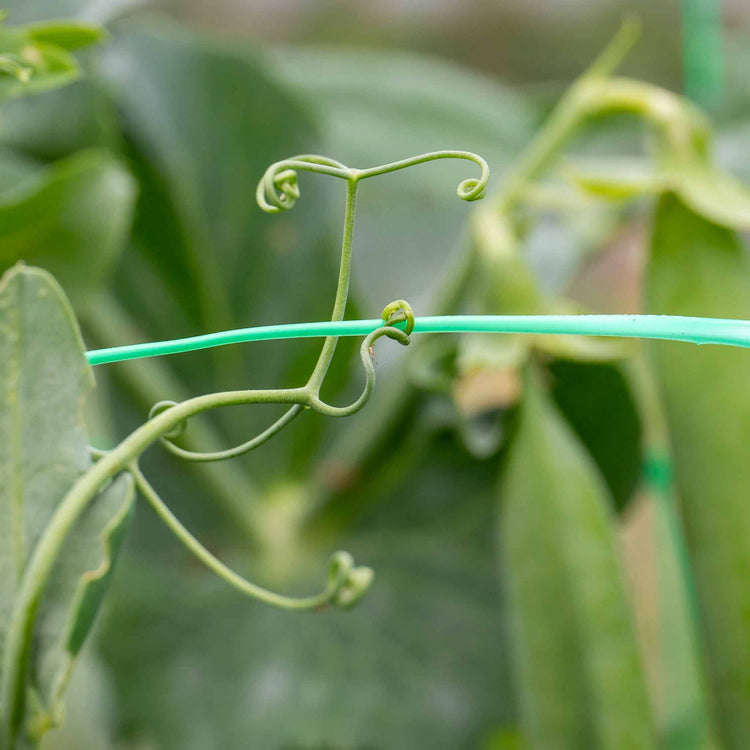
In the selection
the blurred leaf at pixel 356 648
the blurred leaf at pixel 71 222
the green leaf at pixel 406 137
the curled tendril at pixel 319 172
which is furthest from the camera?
the green leaf at pixel 406 137

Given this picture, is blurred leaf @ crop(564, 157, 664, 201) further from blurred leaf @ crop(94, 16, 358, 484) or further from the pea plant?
blurred leaf @ crop(94, 16, 358, 484)

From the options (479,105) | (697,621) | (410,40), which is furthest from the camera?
(410,40)

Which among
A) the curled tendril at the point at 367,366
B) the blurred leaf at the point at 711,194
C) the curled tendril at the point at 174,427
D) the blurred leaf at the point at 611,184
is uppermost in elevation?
the curled tendril at the point at 367,366

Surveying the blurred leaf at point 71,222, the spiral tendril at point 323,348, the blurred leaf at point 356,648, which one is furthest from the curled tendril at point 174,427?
the blurred leaf at point 356,648

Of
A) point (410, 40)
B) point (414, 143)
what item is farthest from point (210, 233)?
point (410, 40)

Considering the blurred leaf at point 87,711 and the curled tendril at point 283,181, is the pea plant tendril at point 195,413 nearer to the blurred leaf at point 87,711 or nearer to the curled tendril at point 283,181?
the curled tendril at point 283,181

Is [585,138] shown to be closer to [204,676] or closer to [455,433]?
[455,433]

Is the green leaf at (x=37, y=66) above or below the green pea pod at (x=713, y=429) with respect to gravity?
above
